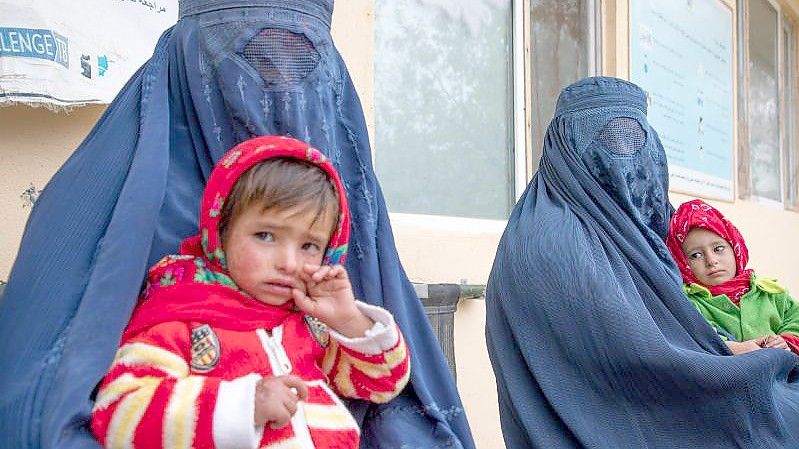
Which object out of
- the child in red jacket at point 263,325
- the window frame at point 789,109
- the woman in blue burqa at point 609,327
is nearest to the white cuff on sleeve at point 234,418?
the child in red jacket at point 263,325

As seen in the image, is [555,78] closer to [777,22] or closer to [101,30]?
[101,30]

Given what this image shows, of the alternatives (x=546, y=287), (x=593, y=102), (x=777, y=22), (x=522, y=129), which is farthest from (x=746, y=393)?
(x=777, y=22)

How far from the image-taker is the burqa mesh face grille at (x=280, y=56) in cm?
189

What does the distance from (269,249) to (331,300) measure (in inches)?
5.3

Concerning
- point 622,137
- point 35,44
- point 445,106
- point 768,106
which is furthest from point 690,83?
point 35,44

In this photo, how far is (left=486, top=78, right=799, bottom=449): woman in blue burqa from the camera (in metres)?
2.70

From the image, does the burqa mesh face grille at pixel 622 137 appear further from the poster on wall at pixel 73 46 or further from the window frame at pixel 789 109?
the window frame at pixel 789 109

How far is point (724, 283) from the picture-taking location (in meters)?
3.35

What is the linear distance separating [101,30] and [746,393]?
1969 millimetres

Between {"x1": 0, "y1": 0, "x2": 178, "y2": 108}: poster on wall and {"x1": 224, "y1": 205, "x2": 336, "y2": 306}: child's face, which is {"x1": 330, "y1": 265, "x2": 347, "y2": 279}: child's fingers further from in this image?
{"x1": 0, "y1": 0, "x2": 178, "y2": 108}: poster on wall

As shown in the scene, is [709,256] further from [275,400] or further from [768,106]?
[768,106]

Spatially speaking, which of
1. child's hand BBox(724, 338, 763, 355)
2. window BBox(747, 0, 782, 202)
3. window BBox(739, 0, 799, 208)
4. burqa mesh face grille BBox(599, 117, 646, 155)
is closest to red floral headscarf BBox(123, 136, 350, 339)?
burqa mesh face grille BBox(599, 117, 646, 155)

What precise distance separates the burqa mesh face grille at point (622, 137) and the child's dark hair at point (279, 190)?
1.42 metres

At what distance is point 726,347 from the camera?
285 centimetres
